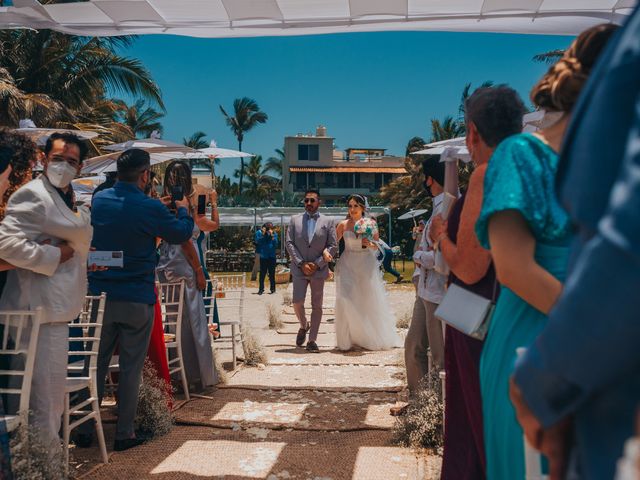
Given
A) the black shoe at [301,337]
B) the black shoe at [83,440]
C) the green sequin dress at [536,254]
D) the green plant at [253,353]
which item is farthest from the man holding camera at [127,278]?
the black shoe at [301,337]

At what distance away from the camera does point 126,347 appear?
5176 mm

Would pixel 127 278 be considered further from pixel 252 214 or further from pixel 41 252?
pixel 252 214

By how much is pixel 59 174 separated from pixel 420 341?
3207mm

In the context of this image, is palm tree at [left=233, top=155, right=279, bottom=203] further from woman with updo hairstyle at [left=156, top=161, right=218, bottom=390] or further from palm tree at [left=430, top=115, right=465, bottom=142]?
woman with updo hairstyle at [left=156, top=161, right=218, bottom=390]

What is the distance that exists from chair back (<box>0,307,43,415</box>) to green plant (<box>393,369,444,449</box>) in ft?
8.96

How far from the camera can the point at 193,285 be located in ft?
22.9

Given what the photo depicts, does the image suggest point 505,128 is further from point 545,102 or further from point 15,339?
Answer: point 15,339

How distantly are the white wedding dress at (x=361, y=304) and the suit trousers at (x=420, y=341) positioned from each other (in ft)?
12.3

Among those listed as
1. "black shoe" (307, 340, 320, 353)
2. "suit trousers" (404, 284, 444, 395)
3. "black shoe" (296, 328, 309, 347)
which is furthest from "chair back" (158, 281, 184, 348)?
"black shoe" (296, 328, 309, 347)

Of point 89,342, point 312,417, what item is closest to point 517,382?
point 89,342

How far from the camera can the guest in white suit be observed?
156 inches

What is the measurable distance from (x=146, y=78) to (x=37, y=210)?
26.0 m

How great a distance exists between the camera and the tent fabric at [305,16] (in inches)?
177

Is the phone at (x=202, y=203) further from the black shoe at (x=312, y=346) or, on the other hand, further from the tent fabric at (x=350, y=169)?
the tent fabric at (x=350, y=169)
